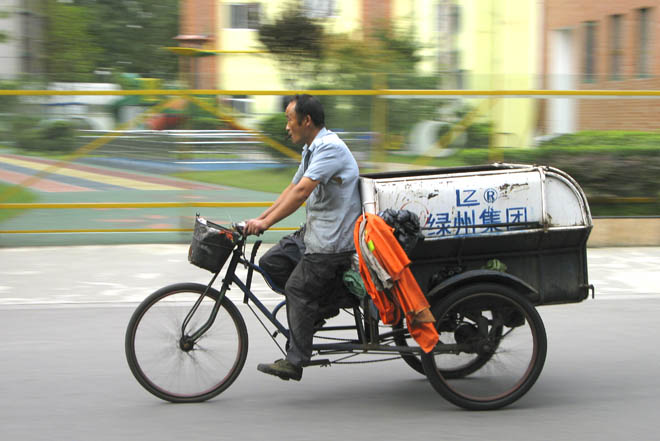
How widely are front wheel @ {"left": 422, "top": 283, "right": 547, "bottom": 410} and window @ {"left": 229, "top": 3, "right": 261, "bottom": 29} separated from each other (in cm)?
995

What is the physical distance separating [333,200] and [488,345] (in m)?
1.22

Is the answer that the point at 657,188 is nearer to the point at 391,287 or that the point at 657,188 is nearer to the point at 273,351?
the point at 273,351

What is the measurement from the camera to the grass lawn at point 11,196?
9.53m

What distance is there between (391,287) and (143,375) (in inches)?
59.7

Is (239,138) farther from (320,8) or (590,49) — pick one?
(320,8)

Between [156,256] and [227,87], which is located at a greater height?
[227,87]

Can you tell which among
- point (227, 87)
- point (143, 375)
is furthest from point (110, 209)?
point (143, 375)

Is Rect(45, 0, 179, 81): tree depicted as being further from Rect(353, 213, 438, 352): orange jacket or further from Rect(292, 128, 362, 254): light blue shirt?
Rect(353, 213, 438, 352): orange jacket

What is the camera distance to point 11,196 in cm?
955

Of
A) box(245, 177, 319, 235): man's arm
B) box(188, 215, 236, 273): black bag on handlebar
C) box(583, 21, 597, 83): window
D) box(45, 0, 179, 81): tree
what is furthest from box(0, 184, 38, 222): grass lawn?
box(45, 0, 179, 81): tree

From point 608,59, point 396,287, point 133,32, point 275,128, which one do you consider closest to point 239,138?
point 275,128

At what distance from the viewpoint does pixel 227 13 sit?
18281 mm

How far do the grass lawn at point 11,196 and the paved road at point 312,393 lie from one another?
97.1 inches

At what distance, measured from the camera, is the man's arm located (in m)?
4.42
